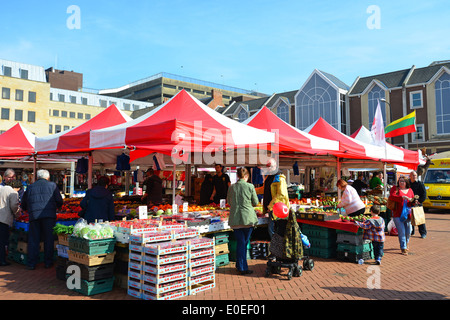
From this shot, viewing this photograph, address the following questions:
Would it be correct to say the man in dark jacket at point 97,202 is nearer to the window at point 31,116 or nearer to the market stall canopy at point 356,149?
the market stall canopy at point 356,149

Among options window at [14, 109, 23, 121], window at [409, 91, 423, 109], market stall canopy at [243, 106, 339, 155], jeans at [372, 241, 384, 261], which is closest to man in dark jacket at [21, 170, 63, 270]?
market stall canopy at [243, 106, 339, 155]

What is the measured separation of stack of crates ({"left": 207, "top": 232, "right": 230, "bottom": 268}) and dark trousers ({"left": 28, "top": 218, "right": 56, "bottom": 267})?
319 cm

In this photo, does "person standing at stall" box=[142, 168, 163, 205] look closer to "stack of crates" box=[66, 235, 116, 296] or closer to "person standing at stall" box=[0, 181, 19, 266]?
"person standing at stall" box=[0, 181, 19, 266]

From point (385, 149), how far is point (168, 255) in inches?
369

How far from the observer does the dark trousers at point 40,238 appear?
251 inches

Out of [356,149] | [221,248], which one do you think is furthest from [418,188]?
[221,248]

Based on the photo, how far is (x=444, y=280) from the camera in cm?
577

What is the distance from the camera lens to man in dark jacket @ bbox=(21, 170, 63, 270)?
251 inches

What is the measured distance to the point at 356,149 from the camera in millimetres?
10125

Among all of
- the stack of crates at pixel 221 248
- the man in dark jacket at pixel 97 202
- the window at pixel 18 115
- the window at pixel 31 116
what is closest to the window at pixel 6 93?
the window at pixel 18 115

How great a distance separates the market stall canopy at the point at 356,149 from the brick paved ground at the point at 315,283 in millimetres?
3553

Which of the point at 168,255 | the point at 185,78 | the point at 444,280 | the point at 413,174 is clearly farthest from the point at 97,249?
the point at 185,78

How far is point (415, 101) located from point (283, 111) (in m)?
15.5
